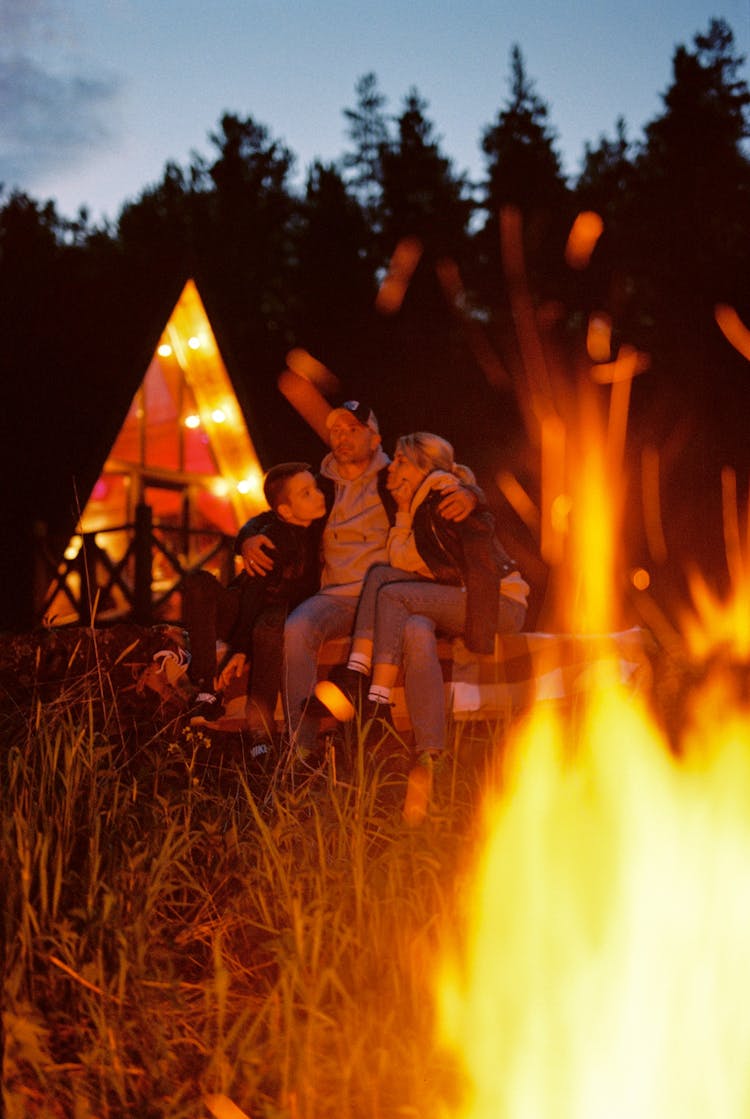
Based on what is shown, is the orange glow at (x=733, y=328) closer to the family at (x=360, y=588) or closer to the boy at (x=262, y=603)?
the family at (x=360, y=588)

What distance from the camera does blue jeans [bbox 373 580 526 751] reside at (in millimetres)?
3613

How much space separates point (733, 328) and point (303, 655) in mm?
18670

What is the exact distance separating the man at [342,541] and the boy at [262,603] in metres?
0.05

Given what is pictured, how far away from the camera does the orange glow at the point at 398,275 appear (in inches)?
1033

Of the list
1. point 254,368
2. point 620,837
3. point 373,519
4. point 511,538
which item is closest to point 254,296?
point 254,368

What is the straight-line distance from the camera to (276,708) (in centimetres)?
399

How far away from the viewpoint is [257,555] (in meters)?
4.06

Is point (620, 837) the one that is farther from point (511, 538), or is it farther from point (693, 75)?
point (693, 75)

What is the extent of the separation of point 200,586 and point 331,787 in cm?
139

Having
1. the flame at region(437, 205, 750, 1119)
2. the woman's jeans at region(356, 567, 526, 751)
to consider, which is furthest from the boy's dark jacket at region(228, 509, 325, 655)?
the flame at region(437, 205, 750, 1119)

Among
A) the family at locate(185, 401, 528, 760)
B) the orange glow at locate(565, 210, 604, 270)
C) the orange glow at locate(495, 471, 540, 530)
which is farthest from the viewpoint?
the orange glow at locate(565, 210, 604, 270)

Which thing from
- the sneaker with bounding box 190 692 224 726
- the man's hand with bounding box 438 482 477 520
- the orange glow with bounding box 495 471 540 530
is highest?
the orange glow with bounding box 495 471 540 530

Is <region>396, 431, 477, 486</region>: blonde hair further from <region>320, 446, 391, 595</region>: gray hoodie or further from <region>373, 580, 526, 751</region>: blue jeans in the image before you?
<region>373, 580, 526, 751</region>: blue jeans

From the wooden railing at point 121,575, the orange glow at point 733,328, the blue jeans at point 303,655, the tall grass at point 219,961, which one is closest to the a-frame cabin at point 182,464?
the wooden railing at point 121,575
